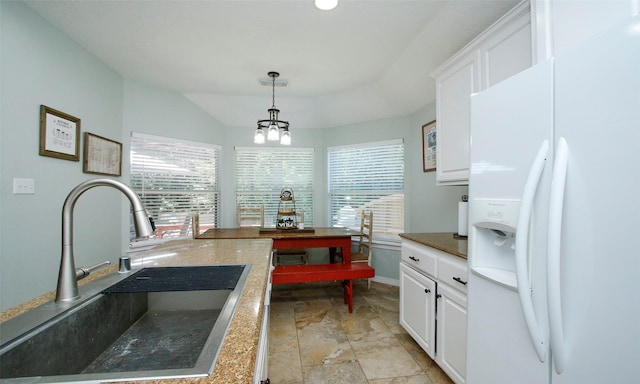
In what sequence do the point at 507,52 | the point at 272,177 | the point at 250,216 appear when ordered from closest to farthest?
the point at 507,52 → the point at 250,216 → the point at 272,177

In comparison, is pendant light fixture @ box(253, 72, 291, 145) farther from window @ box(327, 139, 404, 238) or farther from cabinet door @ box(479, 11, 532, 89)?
cabinet door @ box(479, 11, 532, 89)

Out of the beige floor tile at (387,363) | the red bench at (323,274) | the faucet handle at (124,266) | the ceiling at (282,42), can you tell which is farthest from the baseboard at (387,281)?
the faucet handle at (124,266)

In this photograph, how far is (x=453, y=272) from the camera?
1591 mm

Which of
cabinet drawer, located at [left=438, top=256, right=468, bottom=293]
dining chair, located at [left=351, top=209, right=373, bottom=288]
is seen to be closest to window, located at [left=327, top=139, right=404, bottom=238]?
dining chair, located at [left=351, top=209, right=373, bottom=288]

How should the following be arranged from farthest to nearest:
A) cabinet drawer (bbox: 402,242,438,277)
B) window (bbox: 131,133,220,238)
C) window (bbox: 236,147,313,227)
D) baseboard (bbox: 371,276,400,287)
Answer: window (bbox: 236,147,313,227) → baseboard (bbox: 371,276,400,287) → window (bbox: 131,133,220,238) → cabinet drawer (bbox: 402,242,438,277)

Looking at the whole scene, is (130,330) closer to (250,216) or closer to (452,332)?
(452,332)

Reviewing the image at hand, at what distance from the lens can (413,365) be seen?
6.31 ft

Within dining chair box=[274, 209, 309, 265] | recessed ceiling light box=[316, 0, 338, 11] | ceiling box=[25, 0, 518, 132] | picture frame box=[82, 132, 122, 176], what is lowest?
dining chair box=[274, 209, 309, 265]

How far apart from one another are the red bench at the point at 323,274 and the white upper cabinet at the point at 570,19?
90.0 inches

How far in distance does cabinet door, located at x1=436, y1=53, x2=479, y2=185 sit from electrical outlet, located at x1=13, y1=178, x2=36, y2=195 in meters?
3.14

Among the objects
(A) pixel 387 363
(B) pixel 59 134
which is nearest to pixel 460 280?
(A) pixel 387 363

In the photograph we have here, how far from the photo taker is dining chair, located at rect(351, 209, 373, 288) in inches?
131

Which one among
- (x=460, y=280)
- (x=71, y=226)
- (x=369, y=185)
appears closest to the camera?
(x=71, y=226)

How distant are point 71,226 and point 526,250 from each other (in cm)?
147
